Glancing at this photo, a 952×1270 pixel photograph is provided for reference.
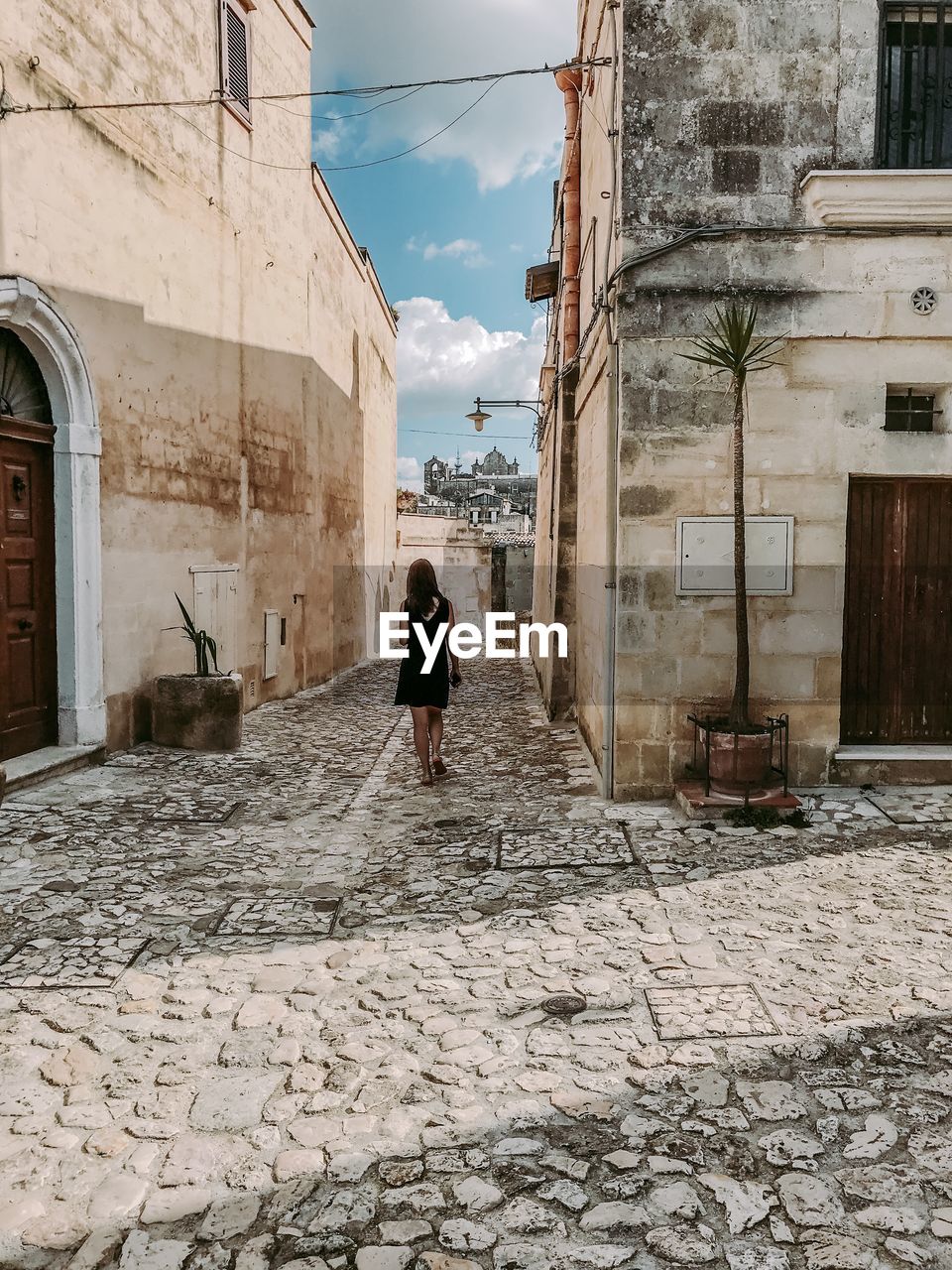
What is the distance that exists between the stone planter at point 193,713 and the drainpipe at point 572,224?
5323 millimetres

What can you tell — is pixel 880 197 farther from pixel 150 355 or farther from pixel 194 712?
pixel 194 712

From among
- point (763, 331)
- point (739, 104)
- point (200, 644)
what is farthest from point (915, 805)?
point (200, 644)

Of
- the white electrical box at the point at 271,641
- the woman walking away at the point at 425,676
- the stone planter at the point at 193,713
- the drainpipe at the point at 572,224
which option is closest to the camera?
the woman walking away at the point at 425,676

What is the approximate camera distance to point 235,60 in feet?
32.1

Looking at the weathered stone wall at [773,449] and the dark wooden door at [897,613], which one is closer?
the weathered stone wall at [773,449]

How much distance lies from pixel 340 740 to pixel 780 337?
5.26m

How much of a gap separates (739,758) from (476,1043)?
314 centimetres

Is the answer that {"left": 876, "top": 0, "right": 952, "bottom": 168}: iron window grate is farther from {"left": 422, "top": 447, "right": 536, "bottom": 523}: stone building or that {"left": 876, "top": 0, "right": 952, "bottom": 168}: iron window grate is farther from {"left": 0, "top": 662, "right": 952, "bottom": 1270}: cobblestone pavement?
{"left": 422, "top": 447, "right": 536, "bottom": 523}: stone building

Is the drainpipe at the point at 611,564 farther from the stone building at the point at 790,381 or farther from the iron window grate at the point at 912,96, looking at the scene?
the iron window grate at the point at 912,96

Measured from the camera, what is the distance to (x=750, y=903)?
4.45 m

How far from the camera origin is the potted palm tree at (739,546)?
18.5 ft

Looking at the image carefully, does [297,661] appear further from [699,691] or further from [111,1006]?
[111,1006]

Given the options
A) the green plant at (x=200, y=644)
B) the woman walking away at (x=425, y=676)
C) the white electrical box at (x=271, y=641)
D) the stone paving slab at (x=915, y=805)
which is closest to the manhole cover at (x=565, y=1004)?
the stone paving slab at (x=915, y=805)

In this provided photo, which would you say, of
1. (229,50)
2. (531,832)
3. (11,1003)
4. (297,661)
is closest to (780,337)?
(531,832)
